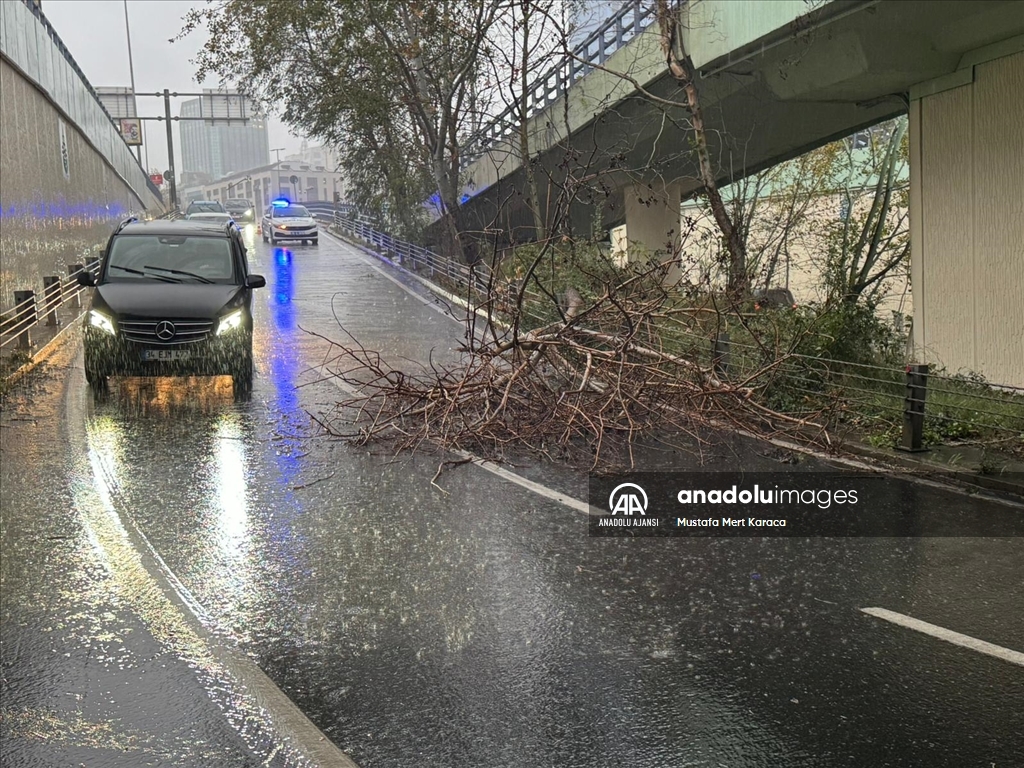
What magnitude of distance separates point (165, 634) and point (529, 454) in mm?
5165

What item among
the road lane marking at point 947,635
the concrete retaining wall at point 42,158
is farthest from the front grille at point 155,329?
the road lane marking at point 947,635

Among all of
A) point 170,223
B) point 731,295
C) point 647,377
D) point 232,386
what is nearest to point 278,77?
point 170,223

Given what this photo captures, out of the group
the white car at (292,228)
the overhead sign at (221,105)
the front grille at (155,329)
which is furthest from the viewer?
the overhead sign at (221,105)

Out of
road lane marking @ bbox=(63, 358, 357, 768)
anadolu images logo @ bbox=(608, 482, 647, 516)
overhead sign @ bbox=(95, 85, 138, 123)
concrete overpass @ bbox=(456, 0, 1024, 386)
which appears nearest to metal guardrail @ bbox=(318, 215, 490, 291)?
concrete overpass @ bbox=(456, 0, 1024, 386)

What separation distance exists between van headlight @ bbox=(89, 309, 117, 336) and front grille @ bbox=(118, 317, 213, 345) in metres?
0.14

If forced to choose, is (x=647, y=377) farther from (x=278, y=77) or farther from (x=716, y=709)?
(x=278, y=77)

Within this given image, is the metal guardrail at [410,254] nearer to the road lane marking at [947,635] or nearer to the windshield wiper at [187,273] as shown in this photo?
the windshield wiper at [187,273]

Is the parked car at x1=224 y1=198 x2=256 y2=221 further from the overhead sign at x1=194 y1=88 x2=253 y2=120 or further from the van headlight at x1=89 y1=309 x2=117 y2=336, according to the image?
the van headlight at x1=89 y1=309 x2=117 y2=336

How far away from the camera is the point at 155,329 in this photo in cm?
1325

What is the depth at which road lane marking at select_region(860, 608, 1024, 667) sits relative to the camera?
5398 mm

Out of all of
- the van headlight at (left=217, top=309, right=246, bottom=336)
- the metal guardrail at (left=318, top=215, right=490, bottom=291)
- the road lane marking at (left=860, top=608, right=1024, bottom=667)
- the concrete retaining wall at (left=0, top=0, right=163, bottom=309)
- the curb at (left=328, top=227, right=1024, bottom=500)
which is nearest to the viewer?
the road lane marking at (left=860, top=608, right=1024, bottom=667)

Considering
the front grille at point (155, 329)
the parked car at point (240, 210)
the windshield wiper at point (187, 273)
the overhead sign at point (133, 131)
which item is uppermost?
the overhead sign at point (133, 131)

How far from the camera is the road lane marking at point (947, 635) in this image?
5.40 meters

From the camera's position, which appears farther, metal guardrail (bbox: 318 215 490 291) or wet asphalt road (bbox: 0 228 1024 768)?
metal guardrail (bbox: 318 215 490 291)
